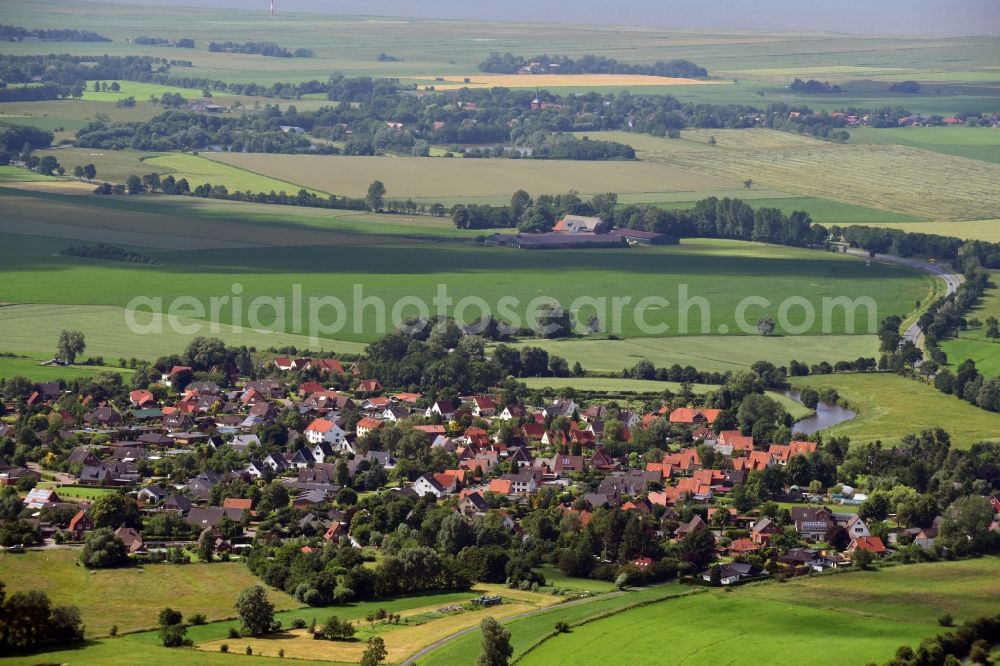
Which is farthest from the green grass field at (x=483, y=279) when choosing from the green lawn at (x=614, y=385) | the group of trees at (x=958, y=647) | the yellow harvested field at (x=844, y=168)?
the group of trees at (x=958, y=647)

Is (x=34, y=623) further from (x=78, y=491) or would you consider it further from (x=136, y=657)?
(x=78, y=491)

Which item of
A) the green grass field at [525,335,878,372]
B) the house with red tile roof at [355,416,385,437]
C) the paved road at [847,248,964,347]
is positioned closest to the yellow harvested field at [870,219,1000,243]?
the paved road at [847,248,964,347]

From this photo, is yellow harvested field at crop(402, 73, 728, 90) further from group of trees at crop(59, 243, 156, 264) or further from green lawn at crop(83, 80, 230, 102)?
group of trees at crop(59, 243, 156, 264)

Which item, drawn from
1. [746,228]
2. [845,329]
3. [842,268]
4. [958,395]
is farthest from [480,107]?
[958,395]

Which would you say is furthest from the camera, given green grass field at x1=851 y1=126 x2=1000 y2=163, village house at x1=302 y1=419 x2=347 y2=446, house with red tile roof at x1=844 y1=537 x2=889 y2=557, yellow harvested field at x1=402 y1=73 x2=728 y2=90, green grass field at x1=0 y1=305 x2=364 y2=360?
yellow harvested field at x1=402 y1=73 x2=728 y2=90

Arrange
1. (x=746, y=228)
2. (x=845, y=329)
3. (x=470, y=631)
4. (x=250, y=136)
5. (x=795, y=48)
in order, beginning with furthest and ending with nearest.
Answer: (x=795, y=48) → (x=250, y=136) → (x=746, y=228) → (x=845, y=329) → (x=470, y=631)

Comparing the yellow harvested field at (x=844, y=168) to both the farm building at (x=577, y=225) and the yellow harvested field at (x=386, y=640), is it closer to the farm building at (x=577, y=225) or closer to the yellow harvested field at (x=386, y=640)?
the farm building at (x=577, y=225)

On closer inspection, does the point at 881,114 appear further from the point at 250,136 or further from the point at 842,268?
the point at 842,268
